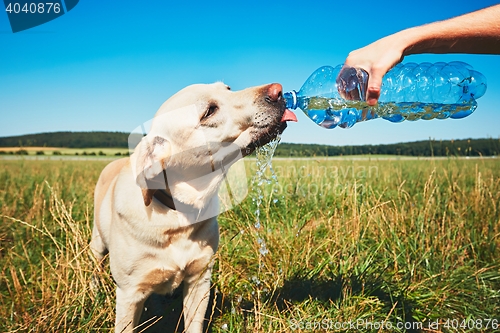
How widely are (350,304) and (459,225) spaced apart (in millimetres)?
1809

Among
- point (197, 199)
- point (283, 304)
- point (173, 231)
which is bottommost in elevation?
point (283, 304)

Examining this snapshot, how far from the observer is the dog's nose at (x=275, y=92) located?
7.85 ft

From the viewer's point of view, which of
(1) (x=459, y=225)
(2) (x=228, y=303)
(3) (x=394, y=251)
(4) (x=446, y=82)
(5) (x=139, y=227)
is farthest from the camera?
(1) (x=459, y=225)

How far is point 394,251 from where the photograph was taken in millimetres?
3180

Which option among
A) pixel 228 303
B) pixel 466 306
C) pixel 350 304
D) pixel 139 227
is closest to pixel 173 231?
pixel 139 227

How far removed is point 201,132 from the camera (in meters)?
2.52

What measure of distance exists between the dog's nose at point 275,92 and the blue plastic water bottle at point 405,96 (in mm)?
169

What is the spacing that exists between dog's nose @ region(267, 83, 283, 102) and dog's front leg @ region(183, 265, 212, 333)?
1.30 m

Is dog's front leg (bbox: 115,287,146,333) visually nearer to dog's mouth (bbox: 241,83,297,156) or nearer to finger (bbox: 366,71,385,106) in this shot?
dog's mouth (bbox: 241,83,297,156)

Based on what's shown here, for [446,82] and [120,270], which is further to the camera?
[446,82]

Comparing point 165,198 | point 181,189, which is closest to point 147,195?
point 165,198

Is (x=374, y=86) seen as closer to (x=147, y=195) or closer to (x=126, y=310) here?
(x=147, y=195)

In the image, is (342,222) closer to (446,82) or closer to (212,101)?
(446,82)

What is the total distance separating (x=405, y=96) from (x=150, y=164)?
6.56ft
